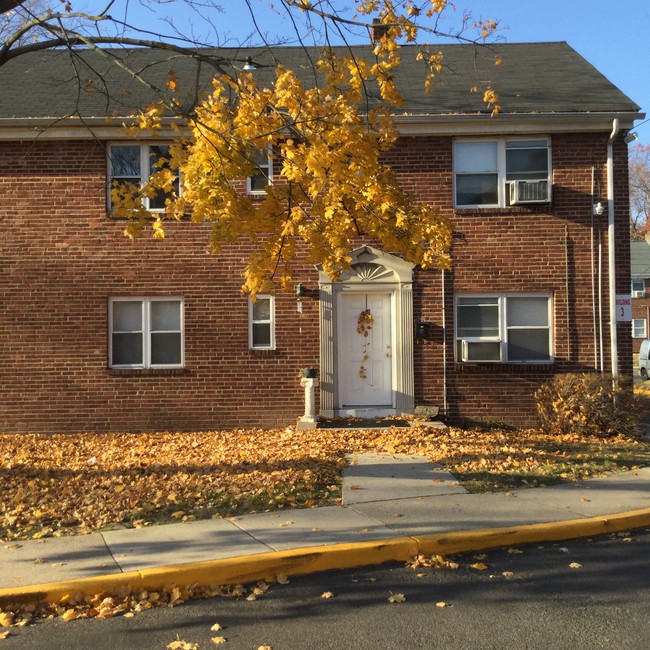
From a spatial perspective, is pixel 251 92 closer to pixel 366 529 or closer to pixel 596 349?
pixel 366 529

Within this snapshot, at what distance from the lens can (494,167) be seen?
13.3 metres

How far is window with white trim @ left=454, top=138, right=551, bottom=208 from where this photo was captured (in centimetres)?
1330

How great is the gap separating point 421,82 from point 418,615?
11.9 m

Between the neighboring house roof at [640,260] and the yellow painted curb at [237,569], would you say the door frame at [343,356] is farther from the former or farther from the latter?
the neighboring house roof at [640,260]

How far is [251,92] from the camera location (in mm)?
8352

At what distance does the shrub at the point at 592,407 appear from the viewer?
1212 cm

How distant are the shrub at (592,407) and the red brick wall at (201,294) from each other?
2.86 ft

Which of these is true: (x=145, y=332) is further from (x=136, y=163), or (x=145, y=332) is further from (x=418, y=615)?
(x=418, y=615)

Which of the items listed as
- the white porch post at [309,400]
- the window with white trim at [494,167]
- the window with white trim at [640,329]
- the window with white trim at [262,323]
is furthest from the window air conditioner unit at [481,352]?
the window with white trim at [640,329]

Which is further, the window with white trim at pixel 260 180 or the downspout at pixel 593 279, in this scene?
the downspout at pixel 593 279

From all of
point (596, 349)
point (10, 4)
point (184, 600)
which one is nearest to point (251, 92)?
point (10, 4)

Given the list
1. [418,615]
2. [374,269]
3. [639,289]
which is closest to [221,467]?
[418,615]

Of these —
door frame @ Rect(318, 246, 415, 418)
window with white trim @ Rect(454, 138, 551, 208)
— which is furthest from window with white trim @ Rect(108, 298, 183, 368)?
window with white trim @ Rect(454, 138, 551, 208)

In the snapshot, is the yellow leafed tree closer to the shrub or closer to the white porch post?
the white porch post
